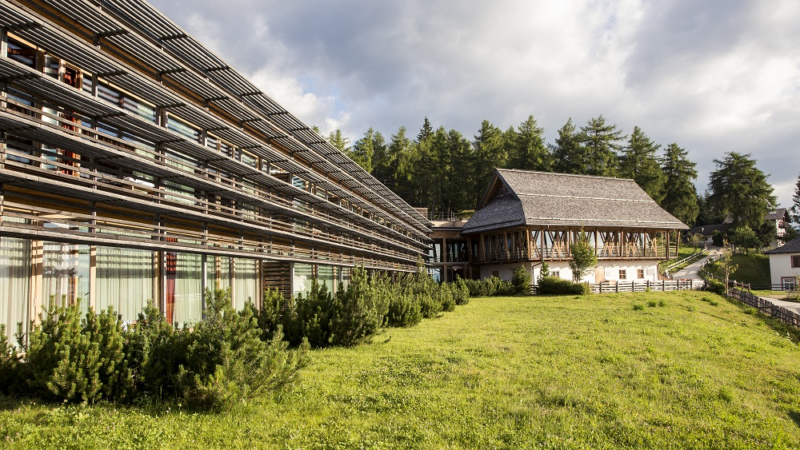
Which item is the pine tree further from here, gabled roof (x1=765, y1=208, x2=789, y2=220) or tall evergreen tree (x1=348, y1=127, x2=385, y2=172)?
gabled roof (x1=765, y1=208, x2=789, y2=220)

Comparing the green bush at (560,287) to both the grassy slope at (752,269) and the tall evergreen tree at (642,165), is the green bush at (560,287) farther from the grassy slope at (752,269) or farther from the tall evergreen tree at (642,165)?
the tall evergreen tree at (642,165)

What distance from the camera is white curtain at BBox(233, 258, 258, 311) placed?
18.5m

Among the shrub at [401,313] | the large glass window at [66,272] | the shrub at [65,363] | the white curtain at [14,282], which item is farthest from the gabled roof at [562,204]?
the shrub at [65,363]

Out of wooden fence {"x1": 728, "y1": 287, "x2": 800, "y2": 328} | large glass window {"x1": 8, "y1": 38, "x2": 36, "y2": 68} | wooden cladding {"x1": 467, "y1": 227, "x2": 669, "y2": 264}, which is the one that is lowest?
wooden fence {"x1": 728, "y1": 287, "x2": 800, "y2": 328}

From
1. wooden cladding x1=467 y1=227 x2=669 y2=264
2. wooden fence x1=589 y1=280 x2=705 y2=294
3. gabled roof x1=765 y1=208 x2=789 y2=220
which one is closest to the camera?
wooden fence x1=589 y1=280 x2=705 y2=294

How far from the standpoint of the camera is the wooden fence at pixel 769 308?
25.9m

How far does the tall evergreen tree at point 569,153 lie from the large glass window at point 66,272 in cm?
6353

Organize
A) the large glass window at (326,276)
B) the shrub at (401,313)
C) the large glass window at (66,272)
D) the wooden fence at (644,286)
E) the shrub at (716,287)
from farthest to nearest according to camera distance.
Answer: the wooden fence at (644,286), the shrub at (716,287), the large glass window at (326,276), the shrub at (401,313), the large glass window at (66,272)

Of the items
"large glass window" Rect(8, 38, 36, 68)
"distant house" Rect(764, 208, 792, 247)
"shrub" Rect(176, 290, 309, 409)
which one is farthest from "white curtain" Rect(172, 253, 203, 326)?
"distant house" Rect(764, 208, 792, 247)

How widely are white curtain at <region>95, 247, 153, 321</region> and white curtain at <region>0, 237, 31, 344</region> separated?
5.80 ft

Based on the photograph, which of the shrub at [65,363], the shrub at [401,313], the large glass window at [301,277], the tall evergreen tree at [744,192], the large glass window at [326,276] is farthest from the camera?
the tall evergreen tree at [744,192]

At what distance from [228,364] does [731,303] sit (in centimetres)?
3631

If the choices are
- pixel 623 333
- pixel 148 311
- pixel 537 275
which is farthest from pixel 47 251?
pixel 537 275

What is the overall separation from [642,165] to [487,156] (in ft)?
71.5
